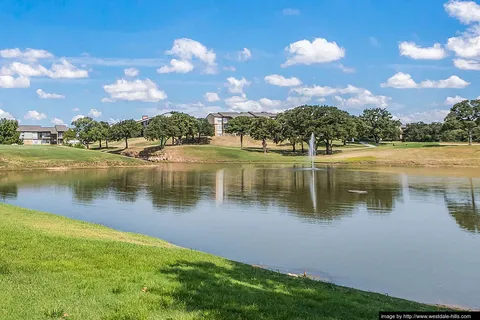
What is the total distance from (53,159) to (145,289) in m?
78.3

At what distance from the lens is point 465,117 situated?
11225 centimetres

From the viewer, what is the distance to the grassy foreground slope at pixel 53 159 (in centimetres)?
7519

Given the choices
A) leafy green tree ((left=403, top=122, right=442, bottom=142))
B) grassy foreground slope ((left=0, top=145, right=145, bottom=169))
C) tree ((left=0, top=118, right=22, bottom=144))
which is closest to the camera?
grassy foreground slope ((left=0, top=145, right=145, bottom=169))

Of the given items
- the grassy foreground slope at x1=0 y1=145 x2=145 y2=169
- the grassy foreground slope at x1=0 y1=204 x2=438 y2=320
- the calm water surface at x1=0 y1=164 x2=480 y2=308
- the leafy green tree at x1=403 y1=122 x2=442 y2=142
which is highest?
the leafy green tree at x1=403 y1=122 x2=442 y2=142

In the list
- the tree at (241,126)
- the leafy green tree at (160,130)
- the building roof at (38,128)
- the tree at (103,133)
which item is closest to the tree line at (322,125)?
the tree at (241,126)

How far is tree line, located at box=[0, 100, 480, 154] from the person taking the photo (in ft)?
362

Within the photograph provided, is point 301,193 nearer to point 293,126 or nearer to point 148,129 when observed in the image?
point 293,126

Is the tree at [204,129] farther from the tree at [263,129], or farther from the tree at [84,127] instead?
the tree at [84,127]

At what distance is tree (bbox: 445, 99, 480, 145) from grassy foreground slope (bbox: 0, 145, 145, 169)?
7859cm

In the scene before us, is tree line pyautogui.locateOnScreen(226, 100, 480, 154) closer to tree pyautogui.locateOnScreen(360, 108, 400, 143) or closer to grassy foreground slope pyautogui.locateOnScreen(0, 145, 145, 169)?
tree pyautogui.locateOnScreen(360, 108, 400, 143)

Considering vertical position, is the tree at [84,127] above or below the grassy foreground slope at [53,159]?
above

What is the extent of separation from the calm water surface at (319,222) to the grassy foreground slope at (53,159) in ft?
89.0

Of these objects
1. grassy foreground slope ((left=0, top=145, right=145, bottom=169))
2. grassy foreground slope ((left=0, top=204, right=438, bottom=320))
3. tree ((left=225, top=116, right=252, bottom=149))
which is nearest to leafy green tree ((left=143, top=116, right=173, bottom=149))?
tree ((left=225, top=116, right=252, bottom=149))

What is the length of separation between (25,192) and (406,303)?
131 ft
